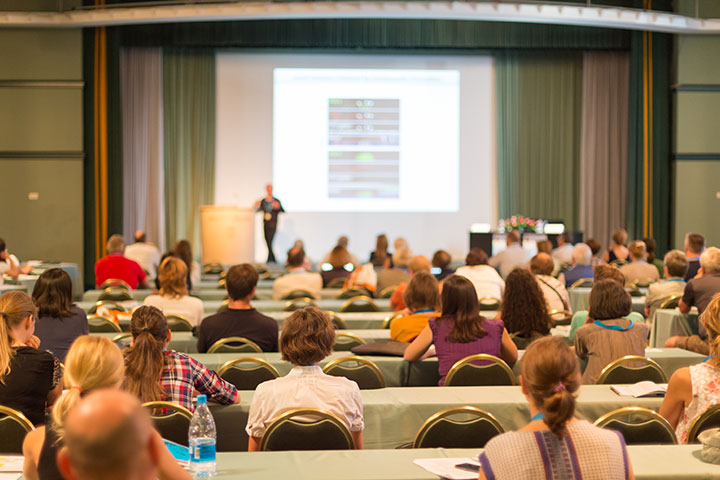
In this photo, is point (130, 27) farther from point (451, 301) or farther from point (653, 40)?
point (451, 301)

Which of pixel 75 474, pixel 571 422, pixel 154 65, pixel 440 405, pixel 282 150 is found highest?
pixel 154 65

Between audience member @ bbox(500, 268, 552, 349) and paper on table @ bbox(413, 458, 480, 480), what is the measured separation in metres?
2.75

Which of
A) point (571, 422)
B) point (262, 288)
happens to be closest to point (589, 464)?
point (571, 422)

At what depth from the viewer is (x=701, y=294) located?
264 inches

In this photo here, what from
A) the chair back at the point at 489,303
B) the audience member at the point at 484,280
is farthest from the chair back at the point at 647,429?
the audience member at the point at 484,280

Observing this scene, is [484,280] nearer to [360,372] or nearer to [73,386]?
[360,372]

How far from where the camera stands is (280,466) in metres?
A: 3.02

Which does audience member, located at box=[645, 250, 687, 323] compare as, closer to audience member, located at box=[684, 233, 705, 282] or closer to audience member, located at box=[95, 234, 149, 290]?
audience member, located at box=[684, 233, 705, 282]

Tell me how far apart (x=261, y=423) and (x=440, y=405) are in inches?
38.9

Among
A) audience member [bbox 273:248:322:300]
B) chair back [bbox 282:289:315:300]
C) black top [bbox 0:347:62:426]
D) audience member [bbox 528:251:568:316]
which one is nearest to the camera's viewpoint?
black top [bbox 0:347:62:426]

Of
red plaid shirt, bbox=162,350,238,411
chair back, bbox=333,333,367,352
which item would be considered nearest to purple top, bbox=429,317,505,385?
chair back, bbox=333,333,367,352

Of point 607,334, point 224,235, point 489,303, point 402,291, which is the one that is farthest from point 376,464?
point 224,235

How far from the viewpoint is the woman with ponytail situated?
2340mm

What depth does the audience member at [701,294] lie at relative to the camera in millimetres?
6352
